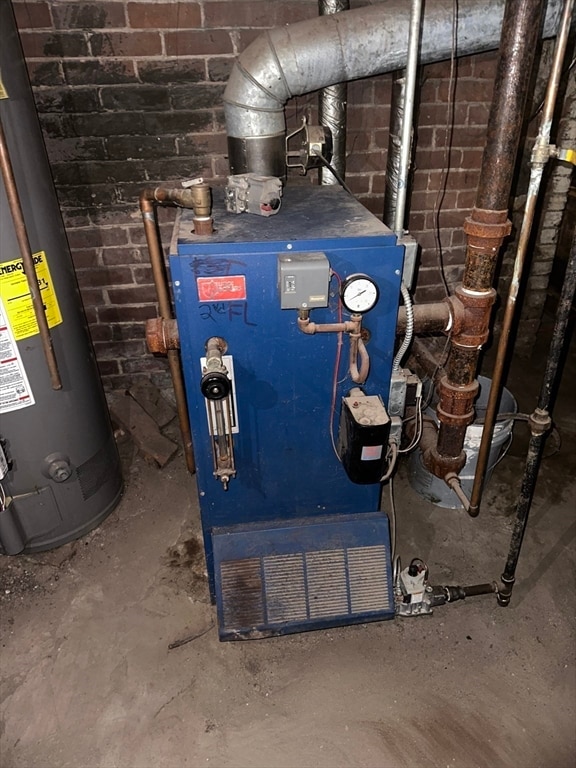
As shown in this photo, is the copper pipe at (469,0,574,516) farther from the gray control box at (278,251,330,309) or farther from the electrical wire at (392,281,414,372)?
the gray control box at (278,251,330,309)

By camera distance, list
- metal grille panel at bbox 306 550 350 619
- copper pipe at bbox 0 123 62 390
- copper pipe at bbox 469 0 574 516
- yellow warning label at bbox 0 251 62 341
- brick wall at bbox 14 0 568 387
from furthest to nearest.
→ brick wall at bbox 14 0 568 387 < metal grille panel at bbox 306 550 350 619 < yellow warning label at bbox 0 251 62 341 < copper pipe at bbox 0 123 62 390 < copper pipe at bbox 469 0 574 516

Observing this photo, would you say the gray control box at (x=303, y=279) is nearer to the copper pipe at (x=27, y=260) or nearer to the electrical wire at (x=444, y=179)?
the copper pipe at (x=27, y=260)

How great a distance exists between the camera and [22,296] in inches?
61.9

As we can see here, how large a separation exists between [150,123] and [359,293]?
124 cm

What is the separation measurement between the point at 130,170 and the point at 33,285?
0.77 m

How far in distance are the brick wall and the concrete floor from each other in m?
1.07

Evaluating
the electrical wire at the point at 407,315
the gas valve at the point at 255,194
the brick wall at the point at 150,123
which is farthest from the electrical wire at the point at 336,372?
the brick wall at the point at 150,123

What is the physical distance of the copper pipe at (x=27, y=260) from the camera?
4.59ft

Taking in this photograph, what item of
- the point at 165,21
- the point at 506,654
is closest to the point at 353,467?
the point at 506,654

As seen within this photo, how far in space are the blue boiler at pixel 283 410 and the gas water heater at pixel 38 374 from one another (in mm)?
471

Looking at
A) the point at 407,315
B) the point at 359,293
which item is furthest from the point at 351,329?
the point at 407,315

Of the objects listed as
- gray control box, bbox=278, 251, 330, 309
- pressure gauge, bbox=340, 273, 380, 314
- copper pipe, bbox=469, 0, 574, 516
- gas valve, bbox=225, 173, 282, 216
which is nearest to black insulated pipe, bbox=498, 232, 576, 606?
copper pipe, bbox=469, 0, 574, 516

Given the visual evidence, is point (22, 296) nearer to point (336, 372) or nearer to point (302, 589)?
point (336, 372)

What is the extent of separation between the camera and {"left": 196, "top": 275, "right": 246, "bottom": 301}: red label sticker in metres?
1.25
